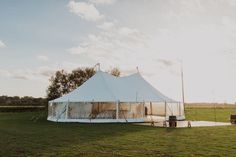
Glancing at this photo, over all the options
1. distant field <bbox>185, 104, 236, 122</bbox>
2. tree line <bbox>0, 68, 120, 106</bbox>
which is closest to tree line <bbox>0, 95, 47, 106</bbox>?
tree line <bbox>0, 68, 120, 106</bbox>

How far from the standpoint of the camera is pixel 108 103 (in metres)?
23.4

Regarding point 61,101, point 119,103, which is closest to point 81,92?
point 61,101

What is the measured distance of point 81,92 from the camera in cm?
2469

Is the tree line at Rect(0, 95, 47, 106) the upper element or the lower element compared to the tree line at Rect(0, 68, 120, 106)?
lower

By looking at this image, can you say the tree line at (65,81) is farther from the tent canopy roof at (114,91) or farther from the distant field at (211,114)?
the tent canopy roof at (114,91)

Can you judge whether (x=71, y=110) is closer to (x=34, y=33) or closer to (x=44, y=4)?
(x=34, y=33)

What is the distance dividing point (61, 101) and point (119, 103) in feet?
13.0

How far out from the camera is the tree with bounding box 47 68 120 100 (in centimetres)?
5225

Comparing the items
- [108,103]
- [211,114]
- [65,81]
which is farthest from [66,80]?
[108,103]

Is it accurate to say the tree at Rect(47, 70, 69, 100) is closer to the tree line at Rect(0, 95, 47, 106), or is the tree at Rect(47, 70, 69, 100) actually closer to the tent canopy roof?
the tree line at Rect(0, 95, 47, 106)

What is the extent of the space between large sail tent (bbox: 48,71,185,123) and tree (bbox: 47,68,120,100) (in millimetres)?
25908

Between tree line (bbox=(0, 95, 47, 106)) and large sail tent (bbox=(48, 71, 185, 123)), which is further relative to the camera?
tree line (bbox=(0, 95, 47, 106))

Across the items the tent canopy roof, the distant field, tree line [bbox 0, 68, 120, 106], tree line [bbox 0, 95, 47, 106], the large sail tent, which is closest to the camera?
the large sail tent

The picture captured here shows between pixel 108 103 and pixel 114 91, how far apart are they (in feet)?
3.99
